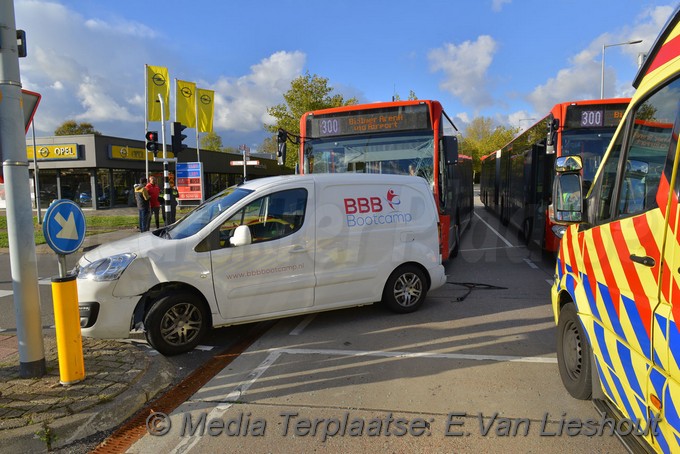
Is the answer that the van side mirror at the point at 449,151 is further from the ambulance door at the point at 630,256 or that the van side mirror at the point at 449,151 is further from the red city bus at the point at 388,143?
the ambulance door at the point at 630,256

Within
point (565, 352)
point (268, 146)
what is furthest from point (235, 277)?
point (268, 146)

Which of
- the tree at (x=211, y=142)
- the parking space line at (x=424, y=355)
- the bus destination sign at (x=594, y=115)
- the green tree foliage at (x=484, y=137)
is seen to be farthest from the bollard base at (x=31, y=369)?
the tree at (x=211, y=142)

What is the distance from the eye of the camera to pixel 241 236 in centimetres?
486

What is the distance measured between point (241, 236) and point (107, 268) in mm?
1380

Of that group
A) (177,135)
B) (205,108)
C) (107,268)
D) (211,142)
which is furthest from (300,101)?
(211,142)

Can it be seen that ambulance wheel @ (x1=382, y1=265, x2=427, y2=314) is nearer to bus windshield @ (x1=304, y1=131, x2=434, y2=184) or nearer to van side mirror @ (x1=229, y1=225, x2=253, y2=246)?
van side mirror @ (x1=229, y1=225, x2=253, y2=246)

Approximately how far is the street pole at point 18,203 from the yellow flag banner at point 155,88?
18135 millimetres

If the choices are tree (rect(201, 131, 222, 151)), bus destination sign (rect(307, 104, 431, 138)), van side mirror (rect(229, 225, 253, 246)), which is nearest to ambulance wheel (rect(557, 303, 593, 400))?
van side mirror (rect(229, 225, 253, 246))

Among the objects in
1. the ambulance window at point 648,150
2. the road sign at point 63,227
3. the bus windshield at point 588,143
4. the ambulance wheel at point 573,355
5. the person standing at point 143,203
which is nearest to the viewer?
the ambulance window at point 648,150

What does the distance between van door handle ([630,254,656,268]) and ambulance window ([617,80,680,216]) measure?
0.85 feet

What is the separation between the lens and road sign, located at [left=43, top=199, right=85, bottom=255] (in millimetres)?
3711

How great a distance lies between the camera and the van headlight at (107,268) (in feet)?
15.0

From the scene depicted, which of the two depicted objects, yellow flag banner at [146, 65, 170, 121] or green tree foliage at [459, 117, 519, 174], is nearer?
yellow flag banner at [146, 65, 170, 121]

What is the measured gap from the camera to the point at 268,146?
3009 inches
